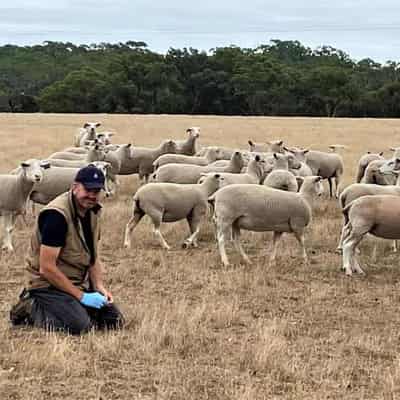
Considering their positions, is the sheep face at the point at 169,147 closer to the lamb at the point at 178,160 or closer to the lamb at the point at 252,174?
the lamb at the point at 178,160

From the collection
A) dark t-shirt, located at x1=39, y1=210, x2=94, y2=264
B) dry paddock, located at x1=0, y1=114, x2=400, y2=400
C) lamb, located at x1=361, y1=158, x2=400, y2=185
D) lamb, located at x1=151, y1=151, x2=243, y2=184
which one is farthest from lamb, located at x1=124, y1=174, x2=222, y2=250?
dark t-shirt, located at x1=39, y1=210, x2=94, y2=264

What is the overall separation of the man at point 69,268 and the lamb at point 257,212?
394 centimetres

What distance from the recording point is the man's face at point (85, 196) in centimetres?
763

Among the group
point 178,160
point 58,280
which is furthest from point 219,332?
point 178,160

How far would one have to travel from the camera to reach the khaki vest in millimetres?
7836

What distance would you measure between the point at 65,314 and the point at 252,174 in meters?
7.64

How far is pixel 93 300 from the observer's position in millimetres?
7965

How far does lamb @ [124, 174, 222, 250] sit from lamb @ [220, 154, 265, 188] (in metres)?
0.87

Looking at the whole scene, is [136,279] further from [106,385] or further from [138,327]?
[106,385]

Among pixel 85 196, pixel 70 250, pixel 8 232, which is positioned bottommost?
pixel 8 232

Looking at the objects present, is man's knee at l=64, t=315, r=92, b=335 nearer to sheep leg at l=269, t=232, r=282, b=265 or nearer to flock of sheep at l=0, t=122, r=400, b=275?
flock of sheep at l=0, t=122, r=400, b=275

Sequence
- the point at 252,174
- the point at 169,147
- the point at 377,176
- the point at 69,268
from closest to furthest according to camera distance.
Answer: the point at 69,268 → the point at 252,174 → the point at 377,176 → the point at 169,147

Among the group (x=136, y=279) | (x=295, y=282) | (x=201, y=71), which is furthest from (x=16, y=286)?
(x=201, y=71)

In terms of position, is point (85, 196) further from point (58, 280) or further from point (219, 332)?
point (219, 332)
